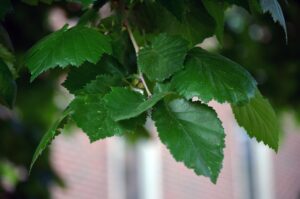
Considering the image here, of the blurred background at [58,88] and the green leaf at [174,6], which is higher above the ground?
the green leaf at [174,6]

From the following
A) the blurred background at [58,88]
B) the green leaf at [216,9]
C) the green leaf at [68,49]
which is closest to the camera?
Result: the green leaf at [68,49]

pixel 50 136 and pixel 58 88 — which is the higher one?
pixel 50 136

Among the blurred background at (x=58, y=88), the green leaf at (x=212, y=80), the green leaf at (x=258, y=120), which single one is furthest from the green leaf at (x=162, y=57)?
the blurred background at (x=58, y=88)

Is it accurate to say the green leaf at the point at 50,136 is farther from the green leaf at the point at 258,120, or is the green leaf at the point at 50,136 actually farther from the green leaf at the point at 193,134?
the green leaf at the point at 258,120

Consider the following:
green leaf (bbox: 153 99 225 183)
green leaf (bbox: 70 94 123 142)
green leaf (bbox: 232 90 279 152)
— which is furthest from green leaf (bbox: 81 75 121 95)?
green leaf (bbox: 232 90 279 152)

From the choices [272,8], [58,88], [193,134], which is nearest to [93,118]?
[193,134]

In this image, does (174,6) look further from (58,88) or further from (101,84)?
(58,88)

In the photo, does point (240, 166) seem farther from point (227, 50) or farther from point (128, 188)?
point (227, 50)

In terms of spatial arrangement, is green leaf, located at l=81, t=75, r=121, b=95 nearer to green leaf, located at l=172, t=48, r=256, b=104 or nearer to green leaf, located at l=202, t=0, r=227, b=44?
green leaf, located at l=172, t=48, r=256, b=104
